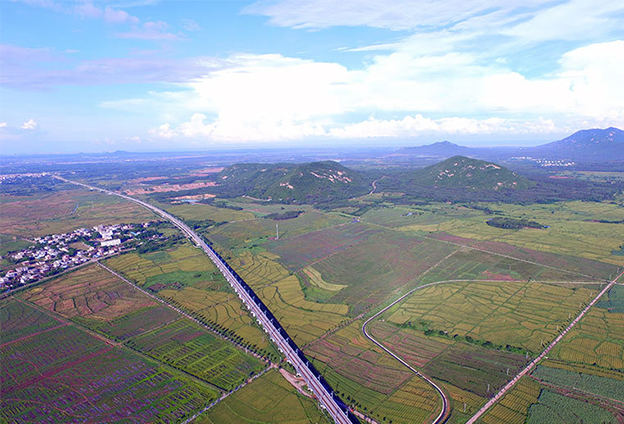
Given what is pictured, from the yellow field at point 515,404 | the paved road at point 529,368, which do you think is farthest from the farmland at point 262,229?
the yellow field at point 515,404

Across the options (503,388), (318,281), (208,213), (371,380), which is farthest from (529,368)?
(208,213)

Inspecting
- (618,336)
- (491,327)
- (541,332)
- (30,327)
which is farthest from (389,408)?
(30,327)

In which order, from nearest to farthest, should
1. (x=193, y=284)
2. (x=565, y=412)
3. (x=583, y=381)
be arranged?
(x=565, y=412) < (x=583, y=381) < (x=193, y=284)

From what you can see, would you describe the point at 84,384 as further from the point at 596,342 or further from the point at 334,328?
the point at 596,342

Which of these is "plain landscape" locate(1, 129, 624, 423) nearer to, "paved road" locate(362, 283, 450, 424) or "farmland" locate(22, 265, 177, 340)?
"paved road" locate(362, 283, 450, 424)

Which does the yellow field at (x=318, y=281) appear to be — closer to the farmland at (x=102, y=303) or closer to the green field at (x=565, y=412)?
the farmland at (x=102, y=303)

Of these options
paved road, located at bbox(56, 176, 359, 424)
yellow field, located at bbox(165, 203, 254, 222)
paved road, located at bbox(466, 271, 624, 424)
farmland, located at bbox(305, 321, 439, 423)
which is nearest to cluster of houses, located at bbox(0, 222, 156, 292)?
yellow field, located at bbox(165, 203, 254, 222)
